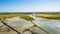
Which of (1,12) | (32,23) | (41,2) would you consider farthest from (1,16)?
(41,2)

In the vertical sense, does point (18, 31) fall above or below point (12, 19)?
below

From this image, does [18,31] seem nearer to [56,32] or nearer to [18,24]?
[18,24]

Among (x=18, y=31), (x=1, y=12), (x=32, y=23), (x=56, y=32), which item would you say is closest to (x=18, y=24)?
(x=18, y=31)

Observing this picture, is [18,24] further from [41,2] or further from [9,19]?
[41,2]

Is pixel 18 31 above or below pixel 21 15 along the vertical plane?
below

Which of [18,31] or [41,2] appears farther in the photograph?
[41,2]

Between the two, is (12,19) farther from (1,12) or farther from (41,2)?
(41,2)

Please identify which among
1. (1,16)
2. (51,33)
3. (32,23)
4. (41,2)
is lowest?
(51,33)
